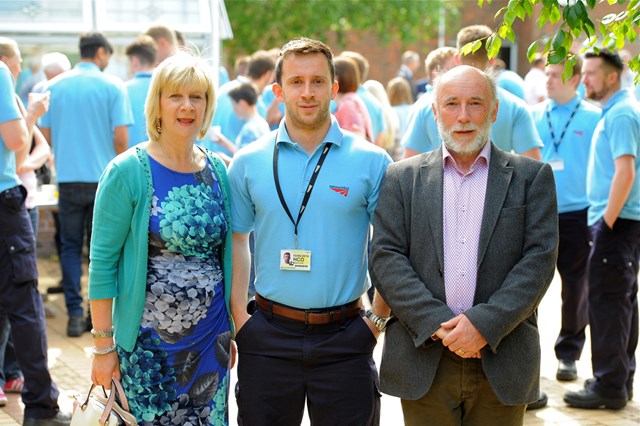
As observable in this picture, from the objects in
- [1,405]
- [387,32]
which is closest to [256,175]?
[1,405]

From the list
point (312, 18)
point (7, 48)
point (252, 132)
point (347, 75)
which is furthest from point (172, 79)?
point (312, 18)

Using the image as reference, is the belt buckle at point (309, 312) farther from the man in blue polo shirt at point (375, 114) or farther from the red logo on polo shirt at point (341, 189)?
the man in blue polo shirt at point (375, 114)

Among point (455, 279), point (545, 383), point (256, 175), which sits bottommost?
point (545, 383)

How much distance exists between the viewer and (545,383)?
7.30 meters

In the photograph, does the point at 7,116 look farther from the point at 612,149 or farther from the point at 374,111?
the point at 374,111

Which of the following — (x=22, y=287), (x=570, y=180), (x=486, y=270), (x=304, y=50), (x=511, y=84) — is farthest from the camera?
(x=511, y=84)

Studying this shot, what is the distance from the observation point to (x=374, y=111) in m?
9.59

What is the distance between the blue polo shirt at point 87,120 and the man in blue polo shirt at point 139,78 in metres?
0.38

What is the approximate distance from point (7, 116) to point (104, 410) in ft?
7.97

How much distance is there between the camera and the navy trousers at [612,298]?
6547 millimetres

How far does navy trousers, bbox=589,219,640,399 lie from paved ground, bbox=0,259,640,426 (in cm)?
22

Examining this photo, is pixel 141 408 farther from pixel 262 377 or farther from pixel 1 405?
pixel 1 405

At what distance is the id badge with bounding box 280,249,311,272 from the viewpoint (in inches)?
160

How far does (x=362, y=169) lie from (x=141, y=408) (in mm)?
1316
